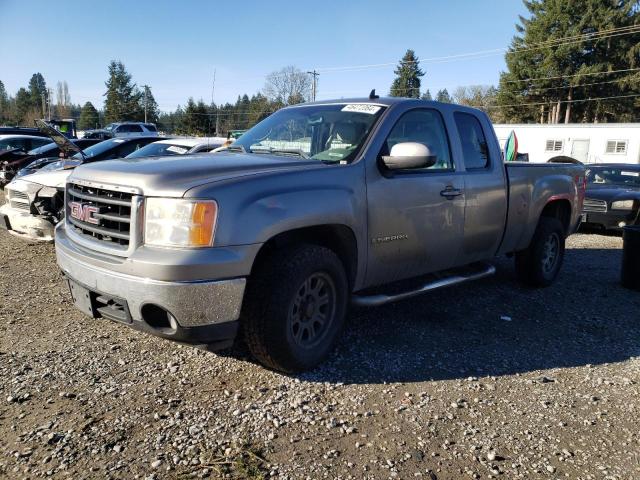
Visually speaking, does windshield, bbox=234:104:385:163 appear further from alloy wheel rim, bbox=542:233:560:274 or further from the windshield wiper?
alloy wheel rim, bbox=542:233:560:274

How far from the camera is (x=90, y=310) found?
11.0 feet

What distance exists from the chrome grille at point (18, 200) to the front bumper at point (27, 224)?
0.16 feet

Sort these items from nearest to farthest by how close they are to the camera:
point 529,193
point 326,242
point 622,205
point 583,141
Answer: point 326,242 → point 529,193 → point 622,205 → point 583,141

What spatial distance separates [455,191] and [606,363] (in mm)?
1820

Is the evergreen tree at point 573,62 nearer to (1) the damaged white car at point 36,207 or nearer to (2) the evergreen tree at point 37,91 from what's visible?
(1) the damaged white car at point 36,207

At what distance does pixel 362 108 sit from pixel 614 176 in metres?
10.2

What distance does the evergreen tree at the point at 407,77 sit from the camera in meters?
78.0

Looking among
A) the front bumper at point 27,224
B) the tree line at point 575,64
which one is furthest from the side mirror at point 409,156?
the tree line at point 575,64

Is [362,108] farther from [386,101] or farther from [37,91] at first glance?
[37,91]

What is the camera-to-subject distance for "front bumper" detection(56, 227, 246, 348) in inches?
115

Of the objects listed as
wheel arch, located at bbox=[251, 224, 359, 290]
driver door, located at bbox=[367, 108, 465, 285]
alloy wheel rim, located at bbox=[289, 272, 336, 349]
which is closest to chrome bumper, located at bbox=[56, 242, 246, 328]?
wheel arch, located at bbox=[251, 224, 359, 290]

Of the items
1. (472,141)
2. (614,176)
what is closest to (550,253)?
(472,141)

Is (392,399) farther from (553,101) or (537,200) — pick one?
(553,101)

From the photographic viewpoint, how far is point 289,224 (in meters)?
3.27
